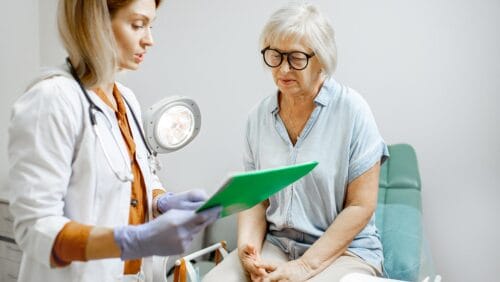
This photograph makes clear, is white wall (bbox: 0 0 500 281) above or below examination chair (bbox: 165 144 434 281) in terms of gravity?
above

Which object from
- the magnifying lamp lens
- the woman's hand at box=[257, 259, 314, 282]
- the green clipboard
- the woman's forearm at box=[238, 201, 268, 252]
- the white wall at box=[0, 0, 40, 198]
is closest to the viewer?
the green clipboard

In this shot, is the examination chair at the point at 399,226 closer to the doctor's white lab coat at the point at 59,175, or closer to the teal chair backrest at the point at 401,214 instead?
the teal chair backrest at the point at 401,214

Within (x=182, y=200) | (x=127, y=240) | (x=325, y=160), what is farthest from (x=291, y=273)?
(x=127, y=240)

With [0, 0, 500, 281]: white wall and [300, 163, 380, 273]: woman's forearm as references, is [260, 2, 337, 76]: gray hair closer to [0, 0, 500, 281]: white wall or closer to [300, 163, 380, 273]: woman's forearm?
[300, 163, 380, 273]: woman's forearm

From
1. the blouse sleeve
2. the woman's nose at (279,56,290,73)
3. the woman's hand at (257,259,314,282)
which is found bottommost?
the woman's hand at (257,259,314,282)

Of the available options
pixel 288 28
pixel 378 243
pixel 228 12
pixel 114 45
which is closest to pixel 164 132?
pixel 114 45

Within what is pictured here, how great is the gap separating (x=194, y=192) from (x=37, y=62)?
199cm

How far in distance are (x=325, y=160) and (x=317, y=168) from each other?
4 cm

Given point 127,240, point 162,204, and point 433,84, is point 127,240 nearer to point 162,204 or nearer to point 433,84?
point 162,204

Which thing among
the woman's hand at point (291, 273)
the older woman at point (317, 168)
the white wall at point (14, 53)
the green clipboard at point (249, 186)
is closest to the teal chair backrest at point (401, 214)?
the older woman at point (317, 168)

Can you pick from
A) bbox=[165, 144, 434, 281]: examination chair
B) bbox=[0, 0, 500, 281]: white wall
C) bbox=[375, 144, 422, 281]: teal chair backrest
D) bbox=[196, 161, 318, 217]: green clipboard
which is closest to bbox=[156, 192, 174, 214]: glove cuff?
bbox=[196, 161, 318, 217]: green clipboard

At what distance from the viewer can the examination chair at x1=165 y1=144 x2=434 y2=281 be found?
1.79 metres

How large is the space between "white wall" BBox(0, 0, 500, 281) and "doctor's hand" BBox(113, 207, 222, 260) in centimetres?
134

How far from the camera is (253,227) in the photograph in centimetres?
181
